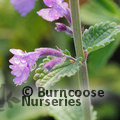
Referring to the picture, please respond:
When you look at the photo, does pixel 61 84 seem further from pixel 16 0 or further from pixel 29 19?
pixel 16 0

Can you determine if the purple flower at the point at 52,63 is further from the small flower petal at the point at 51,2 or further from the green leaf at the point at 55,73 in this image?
the small flower petal at the point at 51,2

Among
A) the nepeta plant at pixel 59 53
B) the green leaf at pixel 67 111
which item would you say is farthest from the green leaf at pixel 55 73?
the green leaf at pixel 67 111

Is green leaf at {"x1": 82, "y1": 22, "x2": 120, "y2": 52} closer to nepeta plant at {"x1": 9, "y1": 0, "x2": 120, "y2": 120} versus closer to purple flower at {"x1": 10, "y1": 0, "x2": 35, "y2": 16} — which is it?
nepeta plant at {"x1": 9, "y1": 0, "x2": 120, "y2": 120}

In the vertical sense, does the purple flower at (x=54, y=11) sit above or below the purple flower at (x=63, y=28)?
above

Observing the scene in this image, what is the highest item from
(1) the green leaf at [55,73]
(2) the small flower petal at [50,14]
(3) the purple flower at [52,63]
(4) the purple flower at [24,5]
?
(4) the purple flower at [24,5]

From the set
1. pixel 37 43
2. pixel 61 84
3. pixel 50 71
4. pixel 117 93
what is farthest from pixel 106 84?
pixel 50 71

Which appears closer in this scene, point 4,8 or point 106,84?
point 106,84

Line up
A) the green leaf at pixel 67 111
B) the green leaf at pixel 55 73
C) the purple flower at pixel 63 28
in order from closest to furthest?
the green leaf at pixel 55 73
the purple flower at pixel 63 28
the green leaf at pixel 67 111
